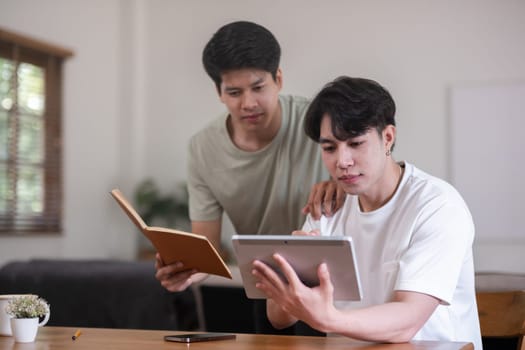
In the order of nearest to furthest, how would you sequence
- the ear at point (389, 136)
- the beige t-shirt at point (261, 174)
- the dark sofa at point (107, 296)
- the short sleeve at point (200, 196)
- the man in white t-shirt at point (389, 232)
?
the man in white t-shirt at point (389, 232)
the ear at point (389, 136)
the beige t-shirt at point (261, 174)
the short sleeve at point (200, 196)
the dark sofa at point (107, 296)

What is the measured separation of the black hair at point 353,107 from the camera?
1.78 metres

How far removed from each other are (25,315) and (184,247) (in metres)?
0.39

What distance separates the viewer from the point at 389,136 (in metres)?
1.85

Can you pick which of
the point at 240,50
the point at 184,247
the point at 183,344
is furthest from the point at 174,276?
the point at 240,50

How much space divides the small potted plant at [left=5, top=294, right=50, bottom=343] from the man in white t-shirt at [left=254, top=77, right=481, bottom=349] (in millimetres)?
540

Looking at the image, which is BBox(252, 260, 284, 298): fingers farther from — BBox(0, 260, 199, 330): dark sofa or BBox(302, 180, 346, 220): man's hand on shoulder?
BBox(0, 260, 199, 330): dark sofa

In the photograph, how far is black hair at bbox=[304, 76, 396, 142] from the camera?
178 centimetres

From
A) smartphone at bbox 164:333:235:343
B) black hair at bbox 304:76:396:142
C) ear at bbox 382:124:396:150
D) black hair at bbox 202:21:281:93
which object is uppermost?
black hair at bbox 202:21:281:93

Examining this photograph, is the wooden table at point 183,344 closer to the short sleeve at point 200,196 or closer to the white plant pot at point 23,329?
the white plant pot at point 23,329

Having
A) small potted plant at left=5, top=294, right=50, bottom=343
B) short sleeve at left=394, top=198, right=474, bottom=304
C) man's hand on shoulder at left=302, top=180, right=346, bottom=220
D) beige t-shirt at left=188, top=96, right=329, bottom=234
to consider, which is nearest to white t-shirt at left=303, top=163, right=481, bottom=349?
short sleeve at left=394, top=198, right=474, bottom=304

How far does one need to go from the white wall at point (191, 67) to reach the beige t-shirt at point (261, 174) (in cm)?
411

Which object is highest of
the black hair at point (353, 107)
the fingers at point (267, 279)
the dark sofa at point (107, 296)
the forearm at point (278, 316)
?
the black hair at point (353, 107)

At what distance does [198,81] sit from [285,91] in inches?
36.3

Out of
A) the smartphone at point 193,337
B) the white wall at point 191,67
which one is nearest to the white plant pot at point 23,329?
the smartphone at point 193,337
